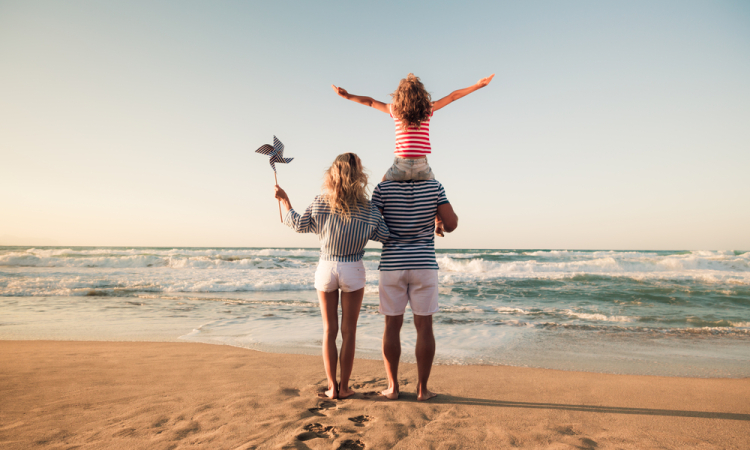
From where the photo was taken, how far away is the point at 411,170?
3.05 m

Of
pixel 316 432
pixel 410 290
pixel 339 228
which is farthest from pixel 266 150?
pixel 316 432

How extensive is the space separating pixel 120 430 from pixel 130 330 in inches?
166

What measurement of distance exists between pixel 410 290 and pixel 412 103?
1501 mm

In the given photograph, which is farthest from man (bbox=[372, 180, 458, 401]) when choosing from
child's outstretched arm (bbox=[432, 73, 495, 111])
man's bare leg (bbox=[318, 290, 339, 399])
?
child's outstretched arm (bbox=[432, 73, 495, 111])

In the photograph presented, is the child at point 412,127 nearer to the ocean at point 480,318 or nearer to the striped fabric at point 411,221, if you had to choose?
the striped fabric at point 411,221

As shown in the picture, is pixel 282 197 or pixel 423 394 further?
pixel 282 197

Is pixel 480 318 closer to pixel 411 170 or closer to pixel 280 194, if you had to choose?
pixel 411 170

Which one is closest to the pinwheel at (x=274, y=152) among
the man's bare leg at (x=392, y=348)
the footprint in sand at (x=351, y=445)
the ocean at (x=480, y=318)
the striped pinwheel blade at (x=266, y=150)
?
the striped pinwheel blade at (x=266, y=150)

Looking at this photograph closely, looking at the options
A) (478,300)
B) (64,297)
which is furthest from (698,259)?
(64,297)

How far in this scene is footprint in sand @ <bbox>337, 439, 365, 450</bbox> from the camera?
228 centimetres

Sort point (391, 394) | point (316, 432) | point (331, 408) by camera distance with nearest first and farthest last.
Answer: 1. point (316, 432)
2. point (331, 408)
3. point (391, 394)

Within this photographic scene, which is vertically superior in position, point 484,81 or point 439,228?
point 484,81

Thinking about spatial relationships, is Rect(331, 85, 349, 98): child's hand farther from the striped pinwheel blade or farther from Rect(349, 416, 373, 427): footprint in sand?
Rect(349, 416, 373, 427): footprint in sand

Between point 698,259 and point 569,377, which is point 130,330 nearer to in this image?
point 569,377
